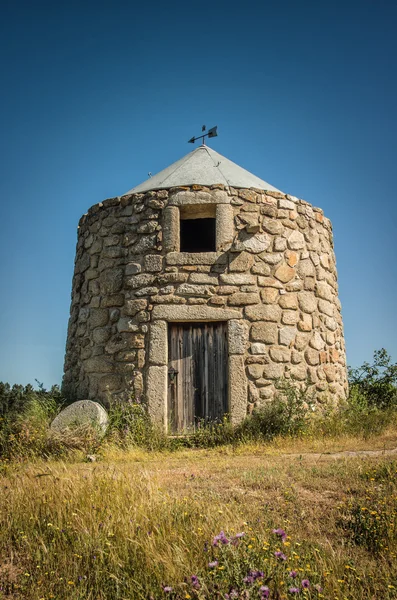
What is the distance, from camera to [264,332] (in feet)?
26.9

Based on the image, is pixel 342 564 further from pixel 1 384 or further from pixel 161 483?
pixel 1 384

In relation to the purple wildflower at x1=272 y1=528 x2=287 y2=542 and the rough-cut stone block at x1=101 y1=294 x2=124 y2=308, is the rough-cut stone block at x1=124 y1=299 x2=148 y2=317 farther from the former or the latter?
the purple wildflower at x1=272 y1=528 x2=287 y2=542

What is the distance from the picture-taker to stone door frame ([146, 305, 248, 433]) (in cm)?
792

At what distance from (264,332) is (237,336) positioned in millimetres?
430

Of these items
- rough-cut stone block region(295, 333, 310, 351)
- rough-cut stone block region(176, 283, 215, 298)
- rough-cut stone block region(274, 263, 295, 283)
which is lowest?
rough-cut stone block region(295, 333, 310, 351)

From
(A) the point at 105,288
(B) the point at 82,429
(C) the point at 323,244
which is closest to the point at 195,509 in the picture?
(B) the point at 82,429

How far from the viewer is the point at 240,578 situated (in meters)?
2.88

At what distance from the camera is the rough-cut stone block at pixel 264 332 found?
320 inches

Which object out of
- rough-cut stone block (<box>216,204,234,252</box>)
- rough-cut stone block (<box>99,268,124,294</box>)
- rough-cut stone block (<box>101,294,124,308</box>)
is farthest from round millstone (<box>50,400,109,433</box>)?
rough-cut stone block (<box>216,204,234,252</box>)

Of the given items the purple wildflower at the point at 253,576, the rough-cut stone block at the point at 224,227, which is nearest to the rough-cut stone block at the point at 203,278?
the rough-cut stone block at the point at 224,227

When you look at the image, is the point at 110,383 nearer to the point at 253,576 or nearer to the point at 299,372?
the point at 299,372

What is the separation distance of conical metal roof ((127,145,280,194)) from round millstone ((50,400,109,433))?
3.54 meters

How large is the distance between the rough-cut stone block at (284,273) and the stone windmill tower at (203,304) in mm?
18

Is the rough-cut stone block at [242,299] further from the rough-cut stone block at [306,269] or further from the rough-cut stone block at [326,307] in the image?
the rough-cut stone block at [326,307]
